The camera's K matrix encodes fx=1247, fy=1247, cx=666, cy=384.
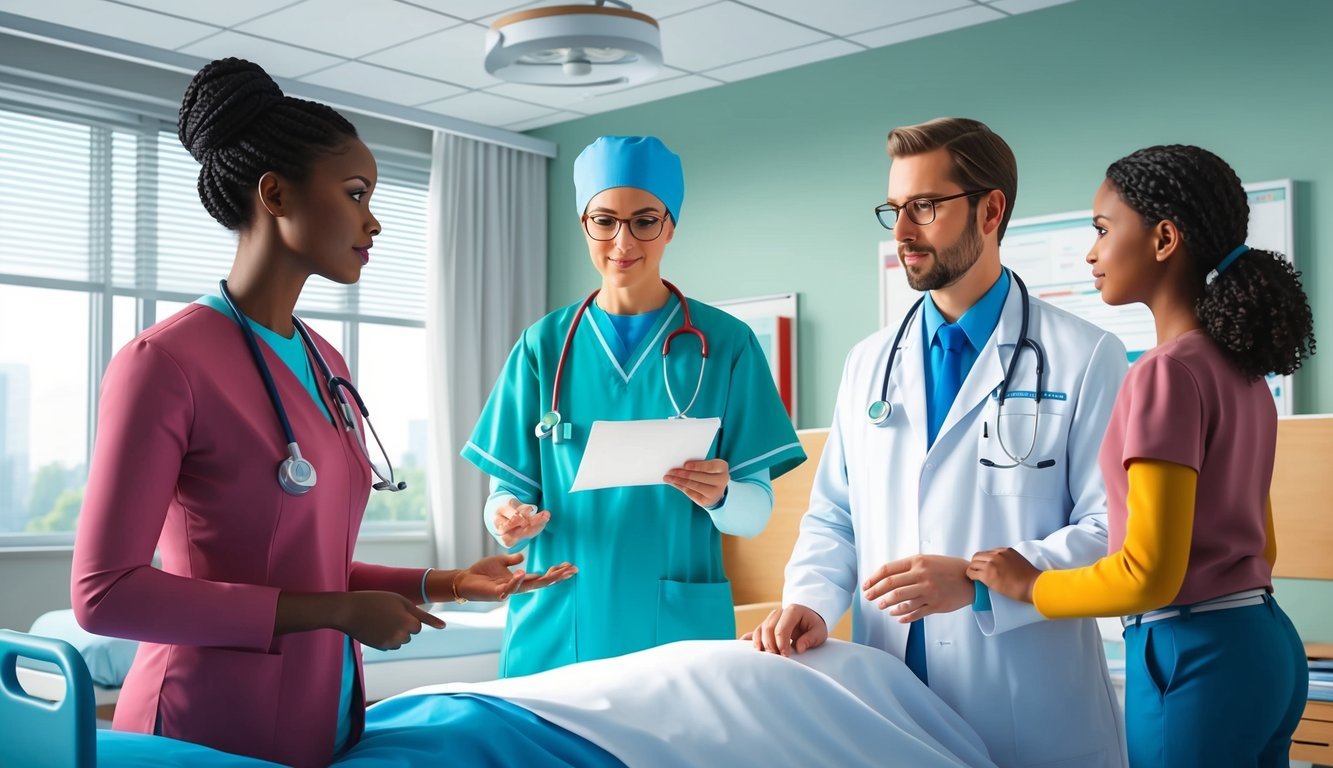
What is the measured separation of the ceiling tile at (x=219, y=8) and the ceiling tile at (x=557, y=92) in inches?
47.1

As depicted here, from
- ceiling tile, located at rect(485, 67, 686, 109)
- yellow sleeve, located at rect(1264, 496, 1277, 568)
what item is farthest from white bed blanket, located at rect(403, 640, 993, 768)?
ceiling tile, located at rect(485, 67, 686, 109)

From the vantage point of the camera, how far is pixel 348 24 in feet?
14.7

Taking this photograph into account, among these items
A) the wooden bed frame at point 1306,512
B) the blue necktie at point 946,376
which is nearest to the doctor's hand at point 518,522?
the blue necktie at point 946,376

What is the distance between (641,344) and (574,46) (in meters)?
1.51

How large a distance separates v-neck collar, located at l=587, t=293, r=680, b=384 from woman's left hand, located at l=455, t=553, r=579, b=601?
58 centimetres

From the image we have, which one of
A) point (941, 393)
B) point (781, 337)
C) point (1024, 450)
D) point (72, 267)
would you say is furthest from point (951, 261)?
point (72, 267)

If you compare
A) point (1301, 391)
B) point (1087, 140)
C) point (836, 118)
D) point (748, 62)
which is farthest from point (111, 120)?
point (1301, 391)

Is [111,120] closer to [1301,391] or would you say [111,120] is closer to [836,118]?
[836,118]

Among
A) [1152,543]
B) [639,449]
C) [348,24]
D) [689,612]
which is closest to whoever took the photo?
[1152,543]

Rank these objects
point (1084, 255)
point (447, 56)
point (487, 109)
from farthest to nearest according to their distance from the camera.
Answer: point (487, 109) < point (447, 56) < point (1084, 255)

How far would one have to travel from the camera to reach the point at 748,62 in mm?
5027

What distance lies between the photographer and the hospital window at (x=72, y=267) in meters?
4.64

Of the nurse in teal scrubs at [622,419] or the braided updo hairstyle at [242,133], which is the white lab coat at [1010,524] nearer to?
the nurse in teal scrubs at [622,419]

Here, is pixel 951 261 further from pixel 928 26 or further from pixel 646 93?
pixel 646 93
